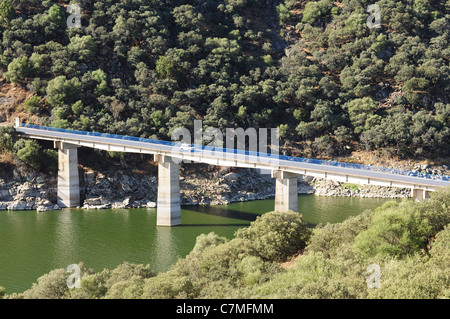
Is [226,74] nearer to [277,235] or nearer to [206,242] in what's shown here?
[206,242]

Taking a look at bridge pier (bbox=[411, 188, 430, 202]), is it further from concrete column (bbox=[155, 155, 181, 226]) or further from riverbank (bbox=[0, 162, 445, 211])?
riverbank (bbox=[0, 162, 445, 211])

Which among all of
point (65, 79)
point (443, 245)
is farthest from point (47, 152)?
point (443, 245)

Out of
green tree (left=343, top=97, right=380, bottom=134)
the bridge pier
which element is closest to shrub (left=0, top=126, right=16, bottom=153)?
green tree (left=343, top=97, right=380, bottom=134)

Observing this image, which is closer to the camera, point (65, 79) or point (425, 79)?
point (65, 79)

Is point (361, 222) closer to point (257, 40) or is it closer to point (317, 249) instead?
point (317, 249)

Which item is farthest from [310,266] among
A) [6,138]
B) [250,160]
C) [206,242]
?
[6,138]

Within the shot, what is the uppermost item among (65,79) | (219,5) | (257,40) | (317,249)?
(219,5)
